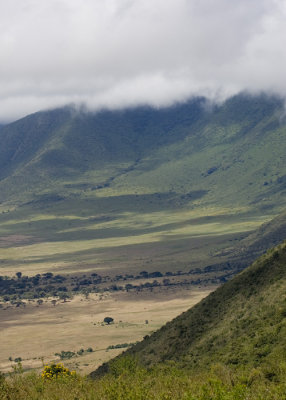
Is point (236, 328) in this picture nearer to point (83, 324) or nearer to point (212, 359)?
point (212, 359)

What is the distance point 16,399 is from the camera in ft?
137

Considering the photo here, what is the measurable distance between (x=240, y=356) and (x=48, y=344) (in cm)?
8198

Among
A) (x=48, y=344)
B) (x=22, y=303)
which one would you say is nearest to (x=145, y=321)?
(x=48, y=344)

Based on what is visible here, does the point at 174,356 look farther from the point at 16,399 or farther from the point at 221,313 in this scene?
the point at 16,399

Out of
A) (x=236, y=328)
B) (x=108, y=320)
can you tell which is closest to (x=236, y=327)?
(x=236, y=328)

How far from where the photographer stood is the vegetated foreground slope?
61344 millimetres

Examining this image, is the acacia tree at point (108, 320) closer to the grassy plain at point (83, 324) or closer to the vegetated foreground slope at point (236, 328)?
the grassy plain at point (83, 324)

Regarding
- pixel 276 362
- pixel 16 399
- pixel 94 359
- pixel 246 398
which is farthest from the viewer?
pixel 94 359

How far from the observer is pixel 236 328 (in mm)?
69750

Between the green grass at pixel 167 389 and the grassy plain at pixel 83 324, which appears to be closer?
the green grass at pixel 167 389

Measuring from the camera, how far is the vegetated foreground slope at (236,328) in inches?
2415

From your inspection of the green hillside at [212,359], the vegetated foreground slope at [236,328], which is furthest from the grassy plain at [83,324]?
the green hillside at [212,359]

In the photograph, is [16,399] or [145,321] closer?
[16,399]

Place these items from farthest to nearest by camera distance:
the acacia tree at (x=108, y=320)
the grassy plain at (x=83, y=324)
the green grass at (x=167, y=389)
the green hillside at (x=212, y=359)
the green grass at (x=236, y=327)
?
1. the acacia tree at (x=108, y=320)
2. the grassy plain at (x=83, y=324)
3. the green grass at (x=236, y=327)
4. the green hillside at (x=212, y=359)
5. the green grass at (x=167, y=389)
